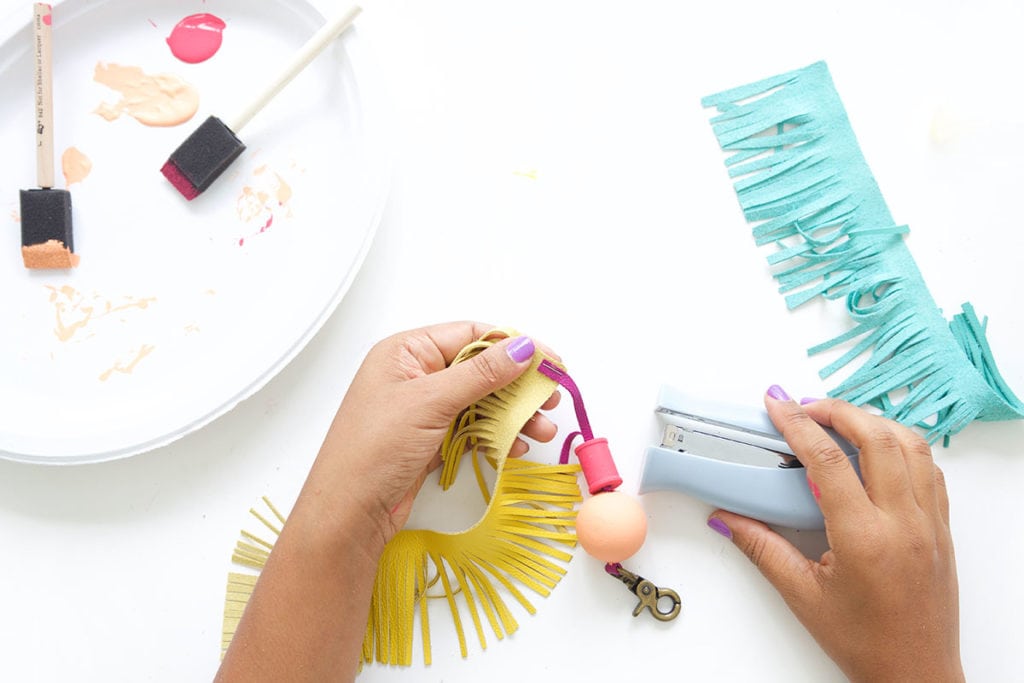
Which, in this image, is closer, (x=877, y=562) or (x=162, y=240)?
(x=877, y=562)

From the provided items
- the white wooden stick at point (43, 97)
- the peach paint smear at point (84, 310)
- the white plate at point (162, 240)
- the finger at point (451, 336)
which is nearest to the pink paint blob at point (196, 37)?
the white plate at point (162, 240)

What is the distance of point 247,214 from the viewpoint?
2.83 feet

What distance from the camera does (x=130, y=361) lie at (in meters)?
0.86

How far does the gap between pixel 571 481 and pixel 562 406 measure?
8cm

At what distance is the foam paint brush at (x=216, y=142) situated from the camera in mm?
834

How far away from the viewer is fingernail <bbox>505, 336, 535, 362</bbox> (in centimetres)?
74

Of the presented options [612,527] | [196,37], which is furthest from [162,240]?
[612,527]

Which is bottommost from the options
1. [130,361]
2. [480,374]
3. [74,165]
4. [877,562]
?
[877,562]

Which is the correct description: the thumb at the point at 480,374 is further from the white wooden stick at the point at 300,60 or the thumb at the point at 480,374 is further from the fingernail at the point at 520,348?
the white wooden stick at the point at 300,60

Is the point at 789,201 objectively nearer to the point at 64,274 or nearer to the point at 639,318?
the point at 639,318

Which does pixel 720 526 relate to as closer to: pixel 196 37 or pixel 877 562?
pixel 877 562

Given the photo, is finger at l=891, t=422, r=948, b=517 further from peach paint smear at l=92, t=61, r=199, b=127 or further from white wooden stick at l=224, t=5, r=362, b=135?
peach paint smear at l=92, t=61, r=199, b=127

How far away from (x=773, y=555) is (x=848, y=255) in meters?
0.34

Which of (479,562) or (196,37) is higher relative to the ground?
(196,37)
